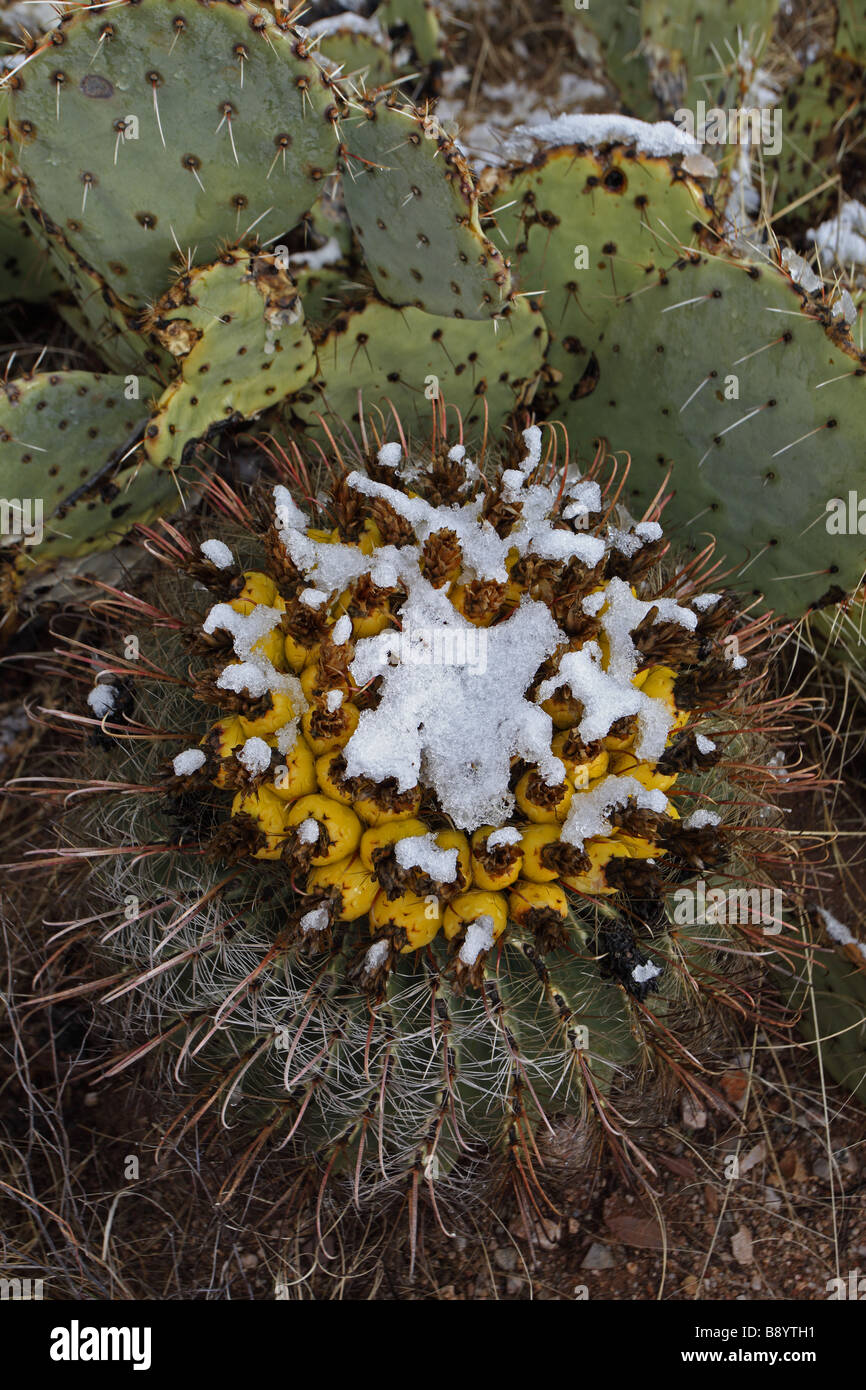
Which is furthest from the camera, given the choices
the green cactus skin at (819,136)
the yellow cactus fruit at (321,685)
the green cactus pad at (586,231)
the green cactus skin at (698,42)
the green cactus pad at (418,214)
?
the green cactus skin at (819,136)

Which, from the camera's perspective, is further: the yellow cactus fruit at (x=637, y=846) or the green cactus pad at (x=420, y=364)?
the green cactus pad at (x=420, y=364)

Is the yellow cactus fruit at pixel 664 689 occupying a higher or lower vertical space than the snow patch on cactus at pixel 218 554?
lower

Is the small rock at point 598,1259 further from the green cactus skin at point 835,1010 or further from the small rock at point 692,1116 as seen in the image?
the green cactus skin at point 835,1010

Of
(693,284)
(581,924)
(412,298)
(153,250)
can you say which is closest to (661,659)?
(581,924)

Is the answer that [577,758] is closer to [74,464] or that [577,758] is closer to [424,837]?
[424,837]

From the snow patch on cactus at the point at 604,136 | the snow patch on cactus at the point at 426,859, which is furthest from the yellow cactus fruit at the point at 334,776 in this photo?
the snow patch on cactus at the point at 604,136

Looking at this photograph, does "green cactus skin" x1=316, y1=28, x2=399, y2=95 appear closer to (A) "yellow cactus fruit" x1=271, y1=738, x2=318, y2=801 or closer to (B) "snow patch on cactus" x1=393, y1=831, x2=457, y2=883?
(A) "yellow cactus fruit" x1=271, y1=738, x2=318, y2=801
